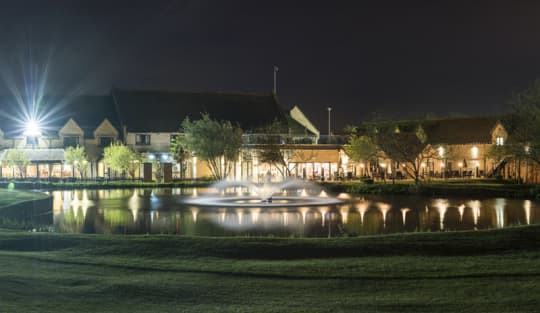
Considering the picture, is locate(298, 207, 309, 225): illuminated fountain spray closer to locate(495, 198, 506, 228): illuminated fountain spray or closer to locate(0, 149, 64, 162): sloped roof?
locate(495, 198, 506, 228): illuminated fountain spray

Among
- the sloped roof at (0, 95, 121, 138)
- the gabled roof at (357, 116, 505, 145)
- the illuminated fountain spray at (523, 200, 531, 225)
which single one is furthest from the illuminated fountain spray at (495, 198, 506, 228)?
the sloped roof at (0, 95, 121, 138)

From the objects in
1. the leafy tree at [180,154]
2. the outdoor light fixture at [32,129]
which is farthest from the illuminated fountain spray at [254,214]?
the outdoor light fixture at [32,129]

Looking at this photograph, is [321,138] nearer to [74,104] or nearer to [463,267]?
[74,104]

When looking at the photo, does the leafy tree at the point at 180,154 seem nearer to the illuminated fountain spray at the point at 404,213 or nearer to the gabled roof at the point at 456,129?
the gabled roof at the point at 456,129

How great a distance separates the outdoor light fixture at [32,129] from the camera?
60000 mm

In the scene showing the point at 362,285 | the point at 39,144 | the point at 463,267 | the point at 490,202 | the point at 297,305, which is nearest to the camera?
the point at 297,305

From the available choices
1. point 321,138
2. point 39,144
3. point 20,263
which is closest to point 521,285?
point 20,263

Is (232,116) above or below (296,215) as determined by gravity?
above

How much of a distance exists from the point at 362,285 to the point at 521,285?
2.68 metres

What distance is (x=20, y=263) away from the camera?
40.8 ft

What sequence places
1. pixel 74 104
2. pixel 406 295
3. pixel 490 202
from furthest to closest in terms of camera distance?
pixel 74 104 < pixel 490 202 < pixel 406 295

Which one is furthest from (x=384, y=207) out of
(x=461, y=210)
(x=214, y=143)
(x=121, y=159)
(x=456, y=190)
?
(x=121, y=159)

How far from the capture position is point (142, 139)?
62281 millimetres

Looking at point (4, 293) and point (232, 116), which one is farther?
point (232, 116)
